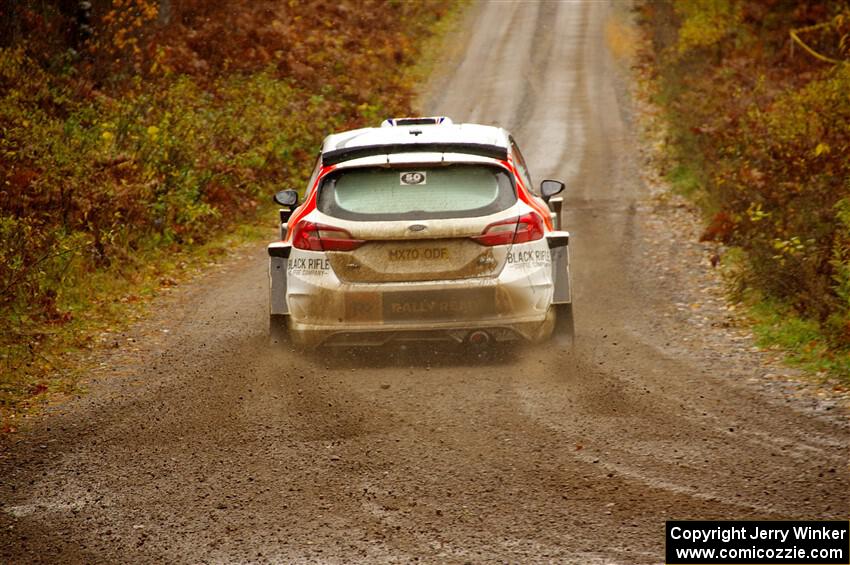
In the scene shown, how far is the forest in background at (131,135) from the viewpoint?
420 inches

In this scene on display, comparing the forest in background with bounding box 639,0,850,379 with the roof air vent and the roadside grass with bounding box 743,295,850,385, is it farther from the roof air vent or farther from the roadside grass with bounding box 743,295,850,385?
the roof air vent

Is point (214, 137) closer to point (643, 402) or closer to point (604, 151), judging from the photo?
point (604, 151)

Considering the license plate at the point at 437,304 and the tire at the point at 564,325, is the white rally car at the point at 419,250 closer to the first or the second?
the license plate at the point at 437,304

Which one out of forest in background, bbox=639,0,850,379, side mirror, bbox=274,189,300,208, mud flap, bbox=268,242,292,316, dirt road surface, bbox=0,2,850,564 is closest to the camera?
dirt road surface, bbox=0,2,850,564

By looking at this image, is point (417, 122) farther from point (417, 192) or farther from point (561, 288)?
point (561, 288)

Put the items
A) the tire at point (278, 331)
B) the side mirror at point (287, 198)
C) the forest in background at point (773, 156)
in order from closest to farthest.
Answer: the tire at point (278, 331) < the side mirror at point (287, 198) < the forest in background at point (773, 156)

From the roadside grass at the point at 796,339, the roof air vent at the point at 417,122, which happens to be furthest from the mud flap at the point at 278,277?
the roadside grass at the point at 796,339

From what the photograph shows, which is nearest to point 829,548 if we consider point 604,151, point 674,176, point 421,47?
point 674,176

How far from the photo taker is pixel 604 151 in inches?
905

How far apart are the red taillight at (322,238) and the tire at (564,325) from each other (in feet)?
5.74

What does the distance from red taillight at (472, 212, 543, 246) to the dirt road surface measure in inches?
42.2

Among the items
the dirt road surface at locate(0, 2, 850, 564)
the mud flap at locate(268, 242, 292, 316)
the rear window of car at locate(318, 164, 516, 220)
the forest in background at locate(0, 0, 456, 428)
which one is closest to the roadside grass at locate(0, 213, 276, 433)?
the forest in background at locate(0, 0, 456, 428)

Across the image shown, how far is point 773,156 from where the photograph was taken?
1354 cm

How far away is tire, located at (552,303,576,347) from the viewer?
8164 millimetres
